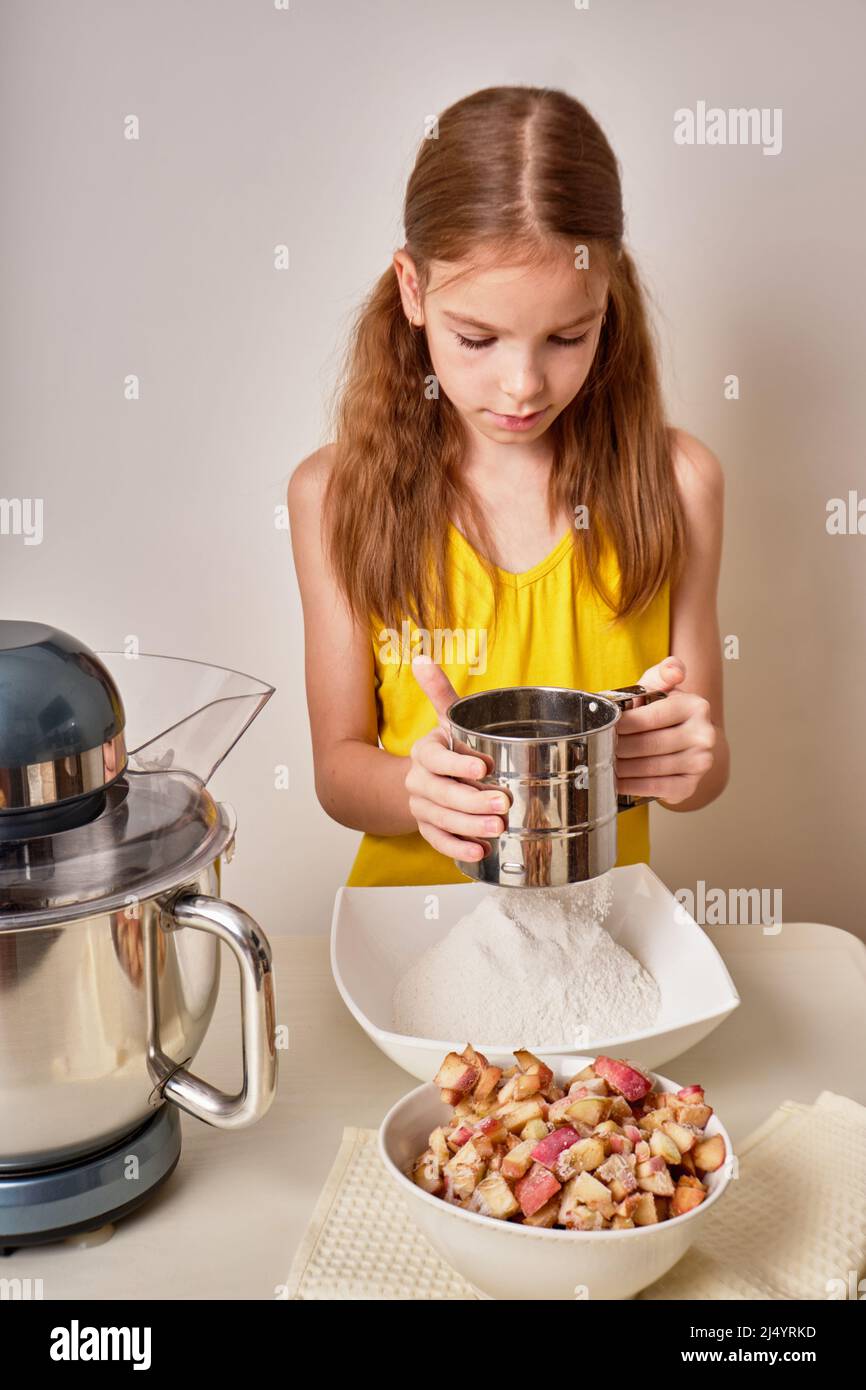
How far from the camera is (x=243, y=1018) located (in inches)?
31.3

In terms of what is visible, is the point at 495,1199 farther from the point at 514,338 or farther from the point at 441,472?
the point at 441,472

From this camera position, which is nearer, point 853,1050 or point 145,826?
point 145,826

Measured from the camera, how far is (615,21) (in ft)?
6.14

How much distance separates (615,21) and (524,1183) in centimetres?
172

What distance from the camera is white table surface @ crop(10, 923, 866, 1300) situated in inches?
32.2

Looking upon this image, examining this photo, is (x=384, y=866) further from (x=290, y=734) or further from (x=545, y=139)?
(x=545, y=139)

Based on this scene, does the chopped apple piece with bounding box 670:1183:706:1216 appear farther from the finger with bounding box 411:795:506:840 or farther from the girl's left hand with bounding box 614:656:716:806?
the girl's left hand with bounding box 614:656:716:806

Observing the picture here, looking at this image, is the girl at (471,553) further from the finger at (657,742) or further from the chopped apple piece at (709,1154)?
the chopped apple piece at (709,1154)

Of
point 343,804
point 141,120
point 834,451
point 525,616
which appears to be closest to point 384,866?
point 343,804

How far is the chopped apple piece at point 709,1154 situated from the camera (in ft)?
2.49

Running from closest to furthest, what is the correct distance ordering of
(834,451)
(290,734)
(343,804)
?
(343,804) < (834,451) < (290,734)

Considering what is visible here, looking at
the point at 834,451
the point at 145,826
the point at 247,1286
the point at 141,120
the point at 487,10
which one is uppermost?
the point at 487,10

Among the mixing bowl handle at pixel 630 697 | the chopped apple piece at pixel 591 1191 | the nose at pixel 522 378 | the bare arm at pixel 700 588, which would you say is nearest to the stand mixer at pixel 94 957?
the chopped apple piece at pixel 591 1191

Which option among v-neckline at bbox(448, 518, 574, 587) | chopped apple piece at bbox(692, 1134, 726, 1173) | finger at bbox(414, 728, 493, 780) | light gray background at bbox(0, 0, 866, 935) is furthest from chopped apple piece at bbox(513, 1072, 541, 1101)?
light gray background at bbox(0, 0, 866, 935)
